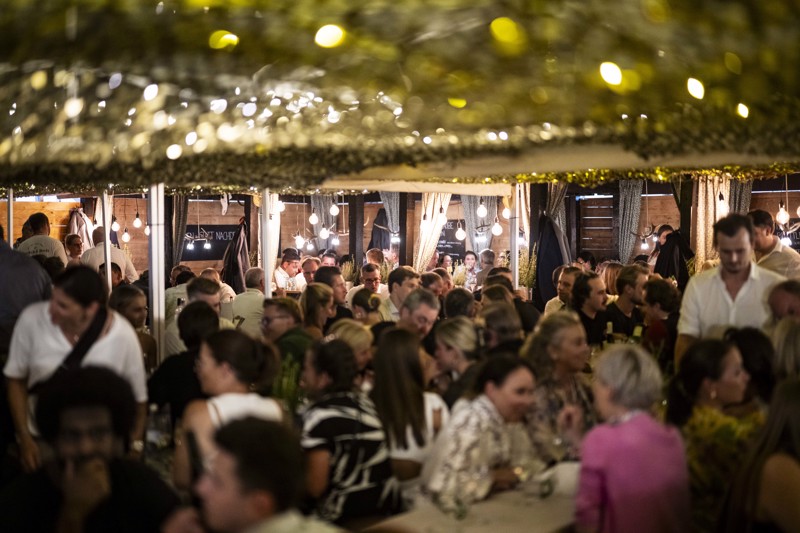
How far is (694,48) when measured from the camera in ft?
10.6

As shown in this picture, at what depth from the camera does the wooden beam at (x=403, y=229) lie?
16.7 metres

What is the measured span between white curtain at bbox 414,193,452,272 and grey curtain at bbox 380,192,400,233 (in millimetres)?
1092

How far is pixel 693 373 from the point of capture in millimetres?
3496

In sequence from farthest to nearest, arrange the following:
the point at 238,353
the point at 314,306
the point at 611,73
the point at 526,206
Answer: the point at 526,206
the point at 314,306
the point at 611,73
the point at 238,353

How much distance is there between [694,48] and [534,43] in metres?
0.65

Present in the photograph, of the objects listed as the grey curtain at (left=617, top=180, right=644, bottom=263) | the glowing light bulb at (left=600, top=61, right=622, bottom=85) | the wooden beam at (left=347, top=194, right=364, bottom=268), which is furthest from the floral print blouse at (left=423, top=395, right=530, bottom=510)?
the wooden beam at (left=347, top=194, right=364, bottom=268)

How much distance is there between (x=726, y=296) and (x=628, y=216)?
996 cm

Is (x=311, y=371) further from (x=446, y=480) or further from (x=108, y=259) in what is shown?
(x=108, y=259)

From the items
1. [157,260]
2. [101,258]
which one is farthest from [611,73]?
[101,258]

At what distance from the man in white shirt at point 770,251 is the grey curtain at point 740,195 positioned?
7.31 meters

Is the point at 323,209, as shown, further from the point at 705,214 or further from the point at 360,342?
the point at 360,342

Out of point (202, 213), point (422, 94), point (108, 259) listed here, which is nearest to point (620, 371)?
point (422, 94)

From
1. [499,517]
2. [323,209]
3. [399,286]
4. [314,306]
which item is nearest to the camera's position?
[499,517]

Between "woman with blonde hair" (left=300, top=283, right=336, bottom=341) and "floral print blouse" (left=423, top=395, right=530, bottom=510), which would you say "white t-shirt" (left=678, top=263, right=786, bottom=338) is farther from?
"woman with blonde hair" (left=300, top=283, right=336, bottom=341)
